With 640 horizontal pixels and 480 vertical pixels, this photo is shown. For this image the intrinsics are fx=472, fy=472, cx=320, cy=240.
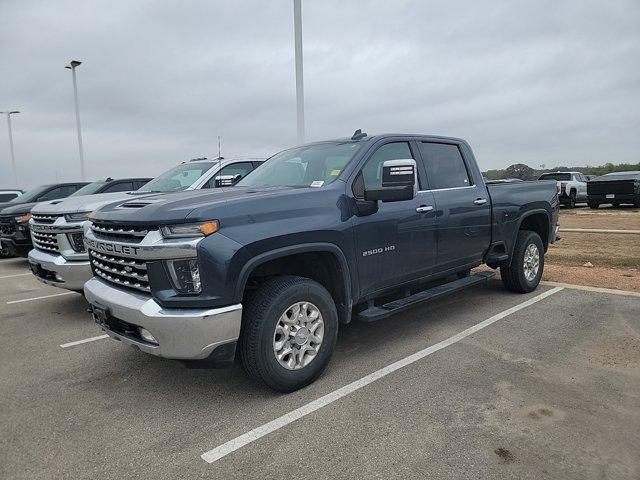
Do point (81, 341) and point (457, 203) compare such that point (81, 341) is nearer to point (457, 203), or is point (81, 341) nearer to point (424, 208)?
point (424, 208)

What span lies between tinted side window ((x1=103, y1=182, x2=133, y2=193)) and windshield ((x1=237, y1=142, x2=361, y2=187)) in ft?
19.3

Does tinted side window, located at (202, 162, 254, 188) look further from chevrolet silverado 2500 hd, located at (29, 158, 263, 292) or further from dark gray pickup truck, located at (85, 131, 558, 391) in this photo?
dark gray pickup truck, located at (85, 131, 558, 391)

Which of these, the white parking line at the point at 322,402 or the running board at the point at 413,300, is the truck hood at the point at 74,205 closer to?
the running board at the point at 413,300

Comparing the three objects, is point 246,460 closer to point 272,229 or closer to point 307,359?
point 307,359

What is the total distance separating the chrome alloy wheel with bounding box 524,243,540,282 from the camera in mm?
6126

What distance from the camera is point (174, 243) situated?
9.98 feet

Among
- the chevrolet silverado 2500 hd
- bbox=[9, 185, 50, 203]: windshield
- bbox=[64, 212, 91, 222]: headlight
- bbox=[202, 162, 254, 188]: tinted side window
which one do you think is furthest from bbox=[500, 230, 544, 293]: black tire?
bbox=[9, 185, 50, 203]: windshield

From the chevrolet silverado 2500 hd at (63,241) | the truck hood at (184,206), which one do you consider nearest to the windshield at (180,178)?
the chevrolet silverado 2500 hd at (63,241)

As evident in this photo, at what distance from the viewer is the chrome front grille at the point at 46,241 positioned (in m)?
5.79

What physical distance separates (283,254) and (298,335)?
621 millimetres

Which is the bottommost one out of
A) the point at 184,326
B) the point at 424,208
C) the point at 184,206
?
the point at 184,326

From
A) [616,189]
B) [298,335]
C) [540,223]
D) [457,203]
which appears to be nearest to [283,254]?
[298,335]

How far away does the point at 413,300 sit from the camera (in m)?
4.44

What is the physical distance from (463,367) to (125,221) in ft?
9.44
